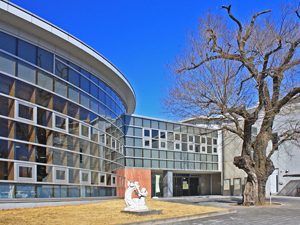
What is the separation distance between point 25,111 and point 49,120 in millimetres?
1586

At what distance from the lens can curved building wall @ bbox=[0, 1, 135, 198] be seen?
12.8 m

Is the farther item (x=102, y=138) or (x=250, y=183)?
(x=102, y=138)

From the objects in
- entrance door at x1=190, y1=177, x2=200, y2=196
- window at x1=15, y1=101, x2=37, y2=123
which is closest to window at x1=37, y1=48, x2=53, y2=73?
window at x1=15, y1=101, x2=37, y2=123

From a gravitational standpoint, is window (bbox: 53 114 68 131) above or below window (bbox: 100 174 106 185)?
above

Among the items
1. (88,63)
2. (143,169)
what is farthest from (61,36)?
(143,169)

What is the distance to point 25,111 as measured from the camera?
1361cm

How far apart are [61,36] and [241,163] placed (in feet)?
39.9

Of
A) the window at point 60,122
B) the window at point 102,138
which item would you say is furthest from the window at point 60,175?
the window at point 102,138

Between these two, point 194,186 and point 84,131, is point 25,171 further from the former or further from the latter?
point 194,186

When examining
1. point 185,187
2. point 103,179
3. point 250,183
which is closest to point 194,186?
point 185,187

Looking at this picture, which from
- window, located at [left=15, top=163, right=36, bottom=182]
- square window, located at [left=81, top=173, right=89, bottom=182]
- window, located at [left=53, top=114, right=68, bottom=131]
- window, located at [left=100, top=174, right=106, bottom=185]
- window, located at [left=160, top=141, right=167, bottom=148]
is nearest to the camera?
window, located at [left=15, top=163, right=36, bottom=182]

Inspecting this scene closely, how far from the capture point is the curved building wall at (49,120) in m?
12.8

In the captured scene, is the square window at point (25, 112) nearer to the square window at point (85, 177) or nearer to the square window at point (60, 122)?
the square window at point (60, 122)

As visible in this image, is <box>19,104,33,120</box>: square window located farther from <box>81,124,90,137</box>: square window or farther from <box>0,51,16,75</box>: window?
<box>81,124,90,137</box>: square window
